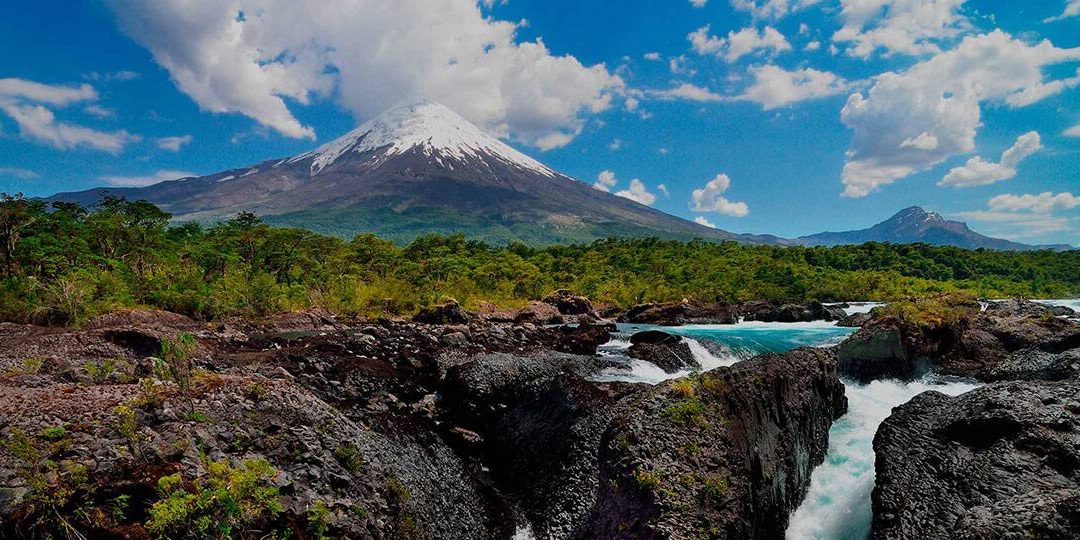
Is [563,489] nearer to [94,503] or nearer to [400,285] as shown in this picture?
[94,503]

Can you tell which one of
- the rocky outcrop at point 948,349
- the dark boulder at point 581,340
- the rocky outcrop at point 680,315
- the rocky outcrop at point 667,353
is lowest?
the rocky outcrop at point 680,315

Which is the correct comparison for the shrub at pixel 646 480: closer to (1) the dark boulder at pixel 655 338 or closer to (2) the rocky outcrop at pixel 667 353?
(2) the rocky outcrop at pixel 667 353

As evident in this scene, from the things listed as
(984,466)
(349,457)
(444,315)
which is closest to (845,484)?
(984,466)

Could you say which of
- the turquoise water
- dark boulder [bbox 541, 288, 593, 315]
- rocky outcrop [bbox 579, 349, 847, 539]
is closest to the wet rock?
dark boulder [bbox 541, 288, 593, 315]

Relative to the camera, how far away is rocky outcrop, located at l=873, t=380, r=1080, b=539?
192 inches

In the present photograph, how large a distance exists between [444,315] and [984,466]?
3073 cm

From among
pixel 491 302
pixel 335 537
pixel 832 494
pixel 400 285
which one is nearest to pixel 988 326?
pixel 832 494

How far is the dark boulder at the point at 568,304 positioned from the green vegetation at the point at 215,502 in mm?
37754

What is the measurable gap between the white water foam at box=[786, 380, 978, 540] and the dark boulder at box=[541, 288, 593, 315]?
100 feet

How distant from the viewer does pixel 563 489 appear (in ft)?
26.5

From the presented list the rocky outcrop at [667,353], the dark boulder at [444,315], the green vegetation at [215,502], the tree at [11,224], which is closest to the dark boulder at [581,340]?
the rocky outcrop at [667,353]

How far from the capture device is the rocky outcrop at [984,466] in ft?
16.0

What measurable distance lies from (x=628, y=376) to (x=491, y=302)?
31.9 meters

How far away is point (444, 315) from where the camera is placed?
112 feet
